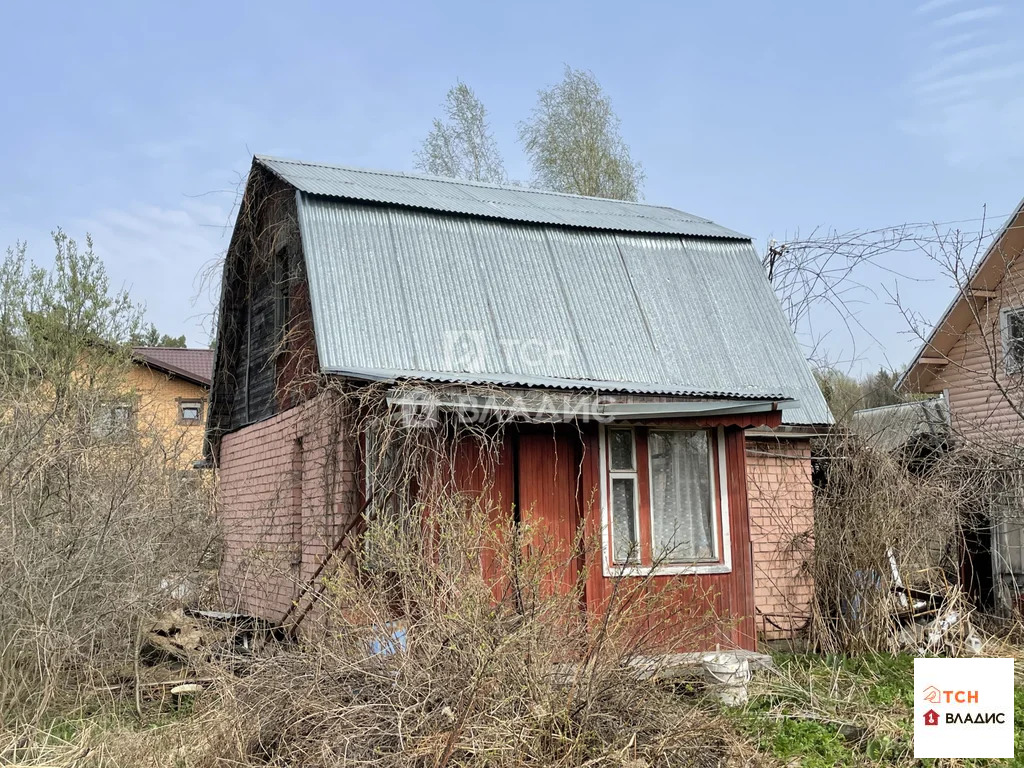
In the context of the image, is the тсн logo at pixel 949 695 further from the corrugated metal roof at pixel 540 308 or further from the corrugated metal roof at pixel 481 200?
the corrugated metal roof at pixel 481 200

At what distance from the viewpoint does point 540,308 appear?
11.7 meters

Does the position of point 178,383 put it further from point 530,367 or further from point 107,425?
point 530,367

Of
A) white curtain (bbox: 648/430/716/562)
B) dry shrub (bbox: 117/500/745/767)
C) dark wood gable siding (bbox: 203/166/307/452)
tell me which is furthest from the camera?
dark wood gable siding (bbox: 203/166/307/452)

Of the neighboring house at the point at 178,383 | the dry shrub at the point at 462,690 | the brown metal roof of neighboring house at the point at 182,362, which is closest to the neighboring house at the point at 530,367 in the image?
the dry shrub at the point at 462,690

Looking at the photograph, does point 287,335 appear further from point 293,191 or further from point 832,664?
point 832,664

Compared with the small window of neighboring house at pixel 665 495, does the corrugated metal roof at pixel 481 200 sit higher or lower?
higher

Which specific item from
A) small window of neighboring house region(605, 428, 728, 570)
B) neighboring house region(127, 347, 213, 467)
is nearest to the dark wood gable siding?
small window of neighboring house region(605, 428, 728, 570)

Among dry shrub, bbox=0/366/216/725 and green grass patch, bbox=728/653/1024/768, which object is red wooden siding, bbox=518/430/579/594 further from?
dry shrub, bbox=0/366/216/725

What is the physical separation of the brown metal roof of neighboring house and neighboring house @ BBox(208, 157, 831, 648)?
22.6 meters

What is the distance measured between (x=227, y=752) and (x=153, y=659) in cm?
471

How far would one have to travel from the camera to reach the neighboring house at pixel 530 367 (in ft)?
32.4

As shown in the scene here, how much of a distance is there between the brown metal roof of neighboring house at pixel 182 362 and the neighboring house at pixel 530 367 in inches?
891

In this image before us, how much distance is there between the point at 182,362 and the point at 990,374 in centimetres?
3523

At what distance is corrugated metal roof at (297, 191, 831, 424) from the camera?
34.9ft
